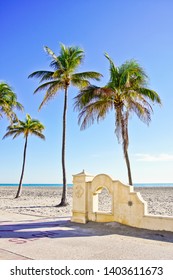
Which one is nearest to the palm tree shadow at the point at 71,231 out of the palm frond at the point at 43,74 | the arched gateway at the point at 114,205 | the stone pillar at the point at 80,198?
the arched gateway at the point at 114,205

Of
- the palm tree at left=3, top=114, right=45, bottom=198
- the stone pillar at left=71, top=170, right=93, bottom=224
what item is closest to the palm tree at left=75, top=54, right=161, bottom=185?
the stone pillar at left=71, top=170, right=93, bottom=224

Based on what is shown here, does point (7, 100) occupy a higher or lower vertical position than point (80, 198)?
higher

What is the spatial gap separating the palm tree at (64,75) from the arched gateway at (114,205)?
8175 millimetres

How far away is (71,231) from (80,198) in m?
2.42

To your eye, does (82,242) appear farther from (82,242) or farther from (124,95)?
(124,95)

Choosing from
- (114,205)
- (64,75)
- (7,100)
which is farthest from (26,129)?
(114,205)

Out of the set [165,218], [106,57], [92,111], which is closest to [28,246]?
[165,218]

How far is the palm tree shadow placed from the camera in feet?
30.1

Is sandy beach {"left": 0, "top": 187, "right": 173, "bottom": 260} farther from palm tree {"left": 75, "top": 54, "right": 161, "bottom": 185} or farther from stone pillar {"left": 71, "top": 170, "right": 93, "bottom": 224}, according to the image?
palm tree {"left": 75, "top": 54, "right": 161, "bottom": 185}

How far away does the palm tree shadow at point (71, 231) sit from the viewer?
9.17 m

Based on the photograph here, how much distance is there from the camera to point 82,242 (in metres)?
8.25

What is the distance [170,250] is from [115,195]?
13.6 ft

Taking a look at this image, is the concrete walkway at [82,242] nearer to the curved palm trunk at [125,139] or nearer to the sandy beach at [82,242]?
the sandy beach at [82,242]

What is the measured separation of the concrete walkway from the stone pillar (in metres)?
0.64
